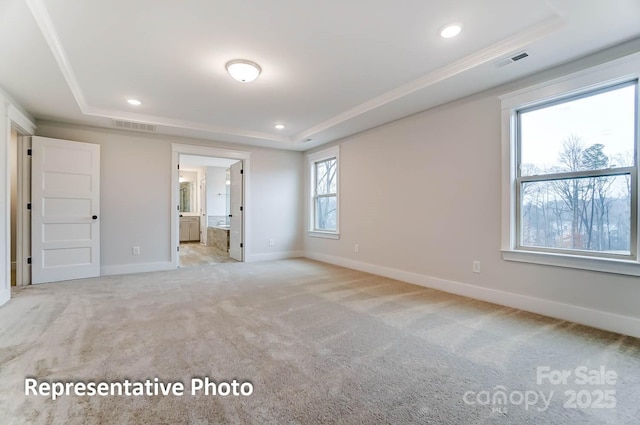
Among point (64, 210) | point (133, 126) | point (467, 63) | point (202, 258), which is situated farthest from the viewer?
point (202, 258)

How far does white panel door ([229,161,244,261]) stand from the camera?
597 cm

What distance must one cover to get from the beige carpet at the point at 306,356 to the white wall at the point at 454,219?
256 millimetres

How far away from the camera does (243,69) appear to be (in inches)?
114

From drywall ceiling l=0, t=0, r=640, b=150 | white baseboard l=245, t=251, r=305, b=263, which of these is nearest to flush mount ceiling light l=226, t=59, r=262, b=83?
drywall ceiling l=0, t=0, r=640, b=150

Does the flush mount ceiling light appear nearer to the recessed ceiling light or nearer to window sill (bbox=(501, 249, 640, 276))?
the recessed ceiling light

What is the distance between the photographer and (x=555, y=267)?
108 inches

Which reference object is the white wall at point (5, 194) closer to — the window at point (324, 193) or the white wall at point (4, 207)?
the white wall at point (4, 207)

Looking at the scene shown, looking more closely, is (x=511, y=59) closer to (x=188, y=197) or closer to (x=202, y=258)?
(x=202, y=258)

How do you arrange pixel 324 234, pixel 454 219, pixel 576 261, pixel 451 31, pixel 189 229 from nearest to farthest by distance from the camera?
pixel 451 31
pixel 576 261
pixel 454 219
pixel 324 234
pixel 189 229

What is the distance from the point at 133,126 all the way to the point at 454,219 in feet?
15.9

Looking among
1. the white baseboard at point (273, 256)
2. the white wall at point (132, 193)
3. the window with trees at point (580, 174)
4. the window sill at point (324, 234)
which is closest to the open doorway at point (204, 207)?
the white baseboard at point (273, 256)

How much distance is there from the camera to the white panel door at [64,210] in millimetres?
4020

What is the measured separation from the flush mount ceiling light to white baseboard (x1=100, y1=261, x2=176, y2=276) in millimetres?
3555

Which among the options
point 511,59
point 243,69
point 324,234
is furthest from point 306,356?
point 324,234
